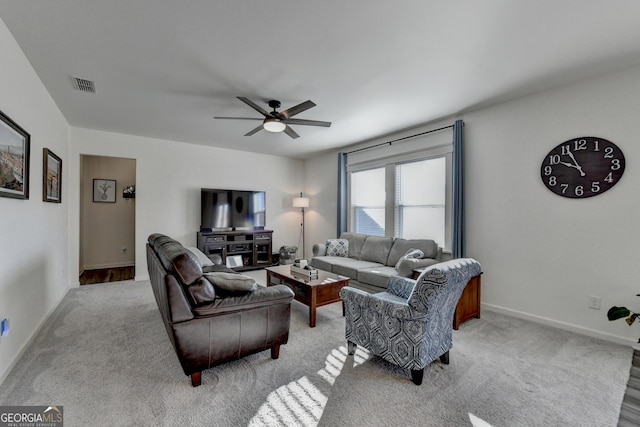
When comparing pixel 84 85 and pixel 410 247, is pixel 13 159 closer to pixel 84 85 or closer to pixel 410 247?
pixel 84 85

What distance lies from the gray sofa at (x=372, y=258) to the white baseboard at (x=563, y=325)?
869 mm

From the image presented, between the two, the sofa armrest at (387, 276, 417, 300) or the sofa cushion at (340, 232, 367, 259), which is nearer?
the sofa armrest at (387, 276, 417, 300)

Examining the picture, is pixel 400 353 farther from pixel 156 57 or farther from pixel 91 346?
pixel 156 57

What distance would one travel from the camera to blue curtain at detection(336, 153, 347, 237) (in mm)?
5746

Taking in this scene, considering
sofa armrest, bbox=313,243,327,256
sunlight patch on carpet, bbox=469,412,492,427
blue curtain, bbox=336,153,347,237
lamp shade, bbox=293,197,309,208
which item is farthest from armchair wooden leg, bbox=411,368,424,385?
lamp shade, bbox=293,197,309,208

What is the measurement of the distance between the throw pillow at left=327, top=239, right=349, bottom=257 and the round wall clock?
116 inches

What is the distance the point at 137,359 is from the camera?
2336 millimetres

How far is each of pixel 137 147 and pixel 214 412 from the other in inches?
193

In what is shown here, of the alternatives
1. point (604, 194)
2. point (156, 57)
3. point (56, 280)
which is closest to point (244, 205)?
point (56, 280)

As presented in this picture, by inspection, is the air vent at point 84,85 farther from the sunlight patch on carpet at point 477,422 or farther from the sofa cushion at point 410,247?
the sunlight patch on carpet at point 477,422

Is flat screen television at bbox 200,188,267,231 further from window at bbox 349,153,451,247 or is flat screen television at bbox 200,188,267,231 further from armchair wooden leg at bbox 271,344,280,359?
armchair wooden leg at bbox 271,344,280,359

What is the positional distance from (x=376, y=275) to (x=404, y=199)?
5.61ft

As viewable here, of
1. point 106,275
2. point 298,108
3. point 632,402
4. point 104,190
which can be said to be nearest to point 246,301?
point 298,108

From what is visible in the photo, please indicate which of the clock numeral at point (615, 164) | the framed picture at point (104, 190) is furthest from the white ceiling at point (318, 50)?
the framed picture at point (104, 190)
